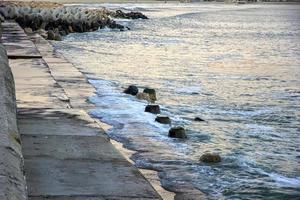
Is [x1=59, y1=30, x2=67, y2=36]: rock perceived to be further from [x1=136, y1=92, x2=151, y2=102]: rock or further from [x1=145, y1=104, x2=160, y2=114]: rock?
[x1=145, y1=104, x2=160, y2=114]: rock

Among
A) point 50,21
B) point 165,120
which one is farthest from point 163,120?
point 50,21

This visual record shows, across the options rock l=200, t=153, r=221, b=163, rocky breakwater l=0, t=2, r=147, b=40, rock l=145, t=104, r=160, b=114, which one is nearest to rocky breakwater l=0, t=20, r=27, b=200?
rock l=200, t=153, r=221, b=163

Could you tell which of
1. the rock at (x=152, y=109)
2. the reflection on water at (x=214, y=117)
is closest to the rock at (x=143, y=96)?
the reflection on water at (x=214, y=117)

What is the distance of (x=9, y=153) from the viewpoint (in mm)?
3137

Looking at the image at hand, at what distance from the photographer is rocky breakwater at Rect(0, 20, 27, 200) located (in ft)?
8.88

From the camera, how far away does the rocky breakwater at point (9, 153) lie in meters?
2.71

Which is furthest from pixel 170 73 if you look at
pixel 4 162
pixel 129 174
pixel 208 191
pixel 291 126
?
pixel 4 162

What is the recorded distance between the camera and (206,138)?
27.3ft

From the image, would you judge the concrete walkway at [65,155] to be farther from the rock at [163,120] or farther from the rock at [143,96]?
the rock at [143,96]

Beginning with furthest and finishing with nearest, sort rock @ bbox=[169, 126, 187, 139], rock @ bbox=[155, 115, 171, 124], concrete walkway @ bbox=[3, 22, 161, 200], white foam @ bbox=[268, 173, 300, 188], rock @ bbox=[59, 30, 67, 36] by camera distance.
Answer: rock @ bbox=[59, 30, 67, 36] < rock @ bbox=[155, 115, 171, 124] < rock @ bbox=[169, 126, 187, 139] < white foam @ bbox=[268, 173, 300, 188] < concrete walkway @ bbox=[3, 22, 161, 200]

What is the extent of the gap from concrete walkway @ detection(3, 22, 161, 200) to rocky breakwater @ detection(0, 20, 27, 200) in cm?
66

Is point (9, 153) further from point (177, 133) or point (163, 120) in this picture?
point (163, 120)

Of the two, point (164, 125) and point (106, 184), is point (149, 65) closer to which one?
point (164, 125)

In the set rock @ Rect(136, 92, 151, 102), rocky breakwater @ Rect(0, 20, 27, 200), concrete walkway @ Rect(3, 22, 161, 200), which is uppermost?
rocky breakwater @ Rect(0, 20, 27, 200)
